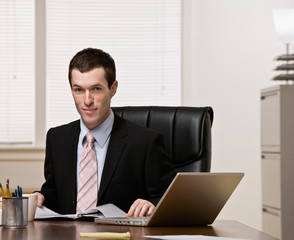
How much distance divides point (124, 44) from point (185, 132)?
2177 mm

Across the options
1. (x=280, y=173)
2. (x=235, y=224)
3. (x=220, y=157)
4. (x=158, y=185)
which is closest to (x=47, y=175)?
(x=158, y=185)

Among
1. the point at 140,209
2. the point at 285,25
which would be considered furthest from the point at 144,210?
the point at 285,25

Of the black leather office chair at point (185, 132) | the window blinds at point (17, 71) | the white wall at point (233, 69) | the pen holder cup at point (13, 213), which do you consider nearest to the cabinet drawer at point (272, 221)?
the white wall at point (233, 69)

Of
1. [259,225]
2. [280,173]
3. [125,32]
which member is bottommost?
[259,225]

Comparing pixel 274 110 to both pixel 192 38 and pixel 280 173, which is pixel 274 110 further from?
pixel 192 38

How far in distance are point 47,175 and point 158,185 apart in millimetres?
440

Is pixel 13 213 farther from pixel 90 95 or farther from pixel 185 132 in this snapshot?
pixel 185 132

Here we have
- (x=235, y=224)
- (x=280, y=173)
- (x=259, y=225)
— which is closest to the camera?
(x=235, y=224)

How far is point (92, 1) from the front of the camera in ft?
14.8

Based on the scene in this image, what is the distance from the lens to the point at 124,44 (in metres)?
4.52

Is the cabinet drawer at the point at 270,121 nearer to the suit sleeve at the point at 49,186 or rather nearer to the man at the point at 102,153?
the man at the point at 102,153

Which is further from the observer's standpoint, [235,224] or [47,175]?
[47,175]

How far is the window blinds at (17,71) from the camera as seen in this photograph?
4.46 m

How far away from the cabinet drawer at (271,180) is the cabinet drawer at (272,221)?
5 centimetres
